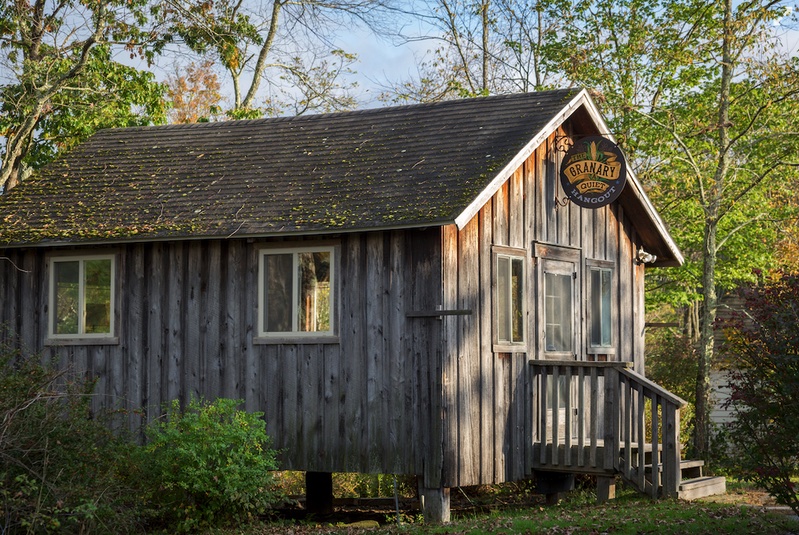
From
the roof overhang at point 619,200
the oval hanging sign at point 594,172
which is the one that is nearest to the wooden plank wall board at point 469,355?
the roof overhang at point 619,200

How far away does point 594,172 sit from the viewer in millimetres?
16062

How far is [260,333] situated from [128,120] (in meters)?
12.0

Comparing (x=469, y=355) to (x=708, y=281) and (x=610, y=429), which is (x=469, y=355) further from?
(x=708, y=281)

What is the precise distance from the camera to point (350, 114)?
61.5ft

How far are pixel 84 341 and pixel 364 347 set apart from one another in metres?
4.72

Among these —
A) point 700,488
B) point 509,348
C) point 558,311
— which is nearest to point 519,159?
point 509,348

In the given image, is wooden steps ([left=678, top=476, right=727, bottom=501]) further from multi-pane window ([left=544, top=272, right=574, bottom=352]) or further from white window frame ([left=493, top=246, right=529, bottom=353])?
white window frame ([left=493, top=246, right=529, bottom=353])

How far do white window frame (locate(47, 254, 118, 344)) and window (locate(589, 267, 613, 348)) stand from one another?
25.3ft

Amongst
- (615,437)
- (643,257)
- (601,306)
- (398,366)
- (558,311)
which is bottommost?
(615,437)

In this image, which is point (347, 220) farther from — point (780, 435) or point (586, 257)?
point (780, 435)

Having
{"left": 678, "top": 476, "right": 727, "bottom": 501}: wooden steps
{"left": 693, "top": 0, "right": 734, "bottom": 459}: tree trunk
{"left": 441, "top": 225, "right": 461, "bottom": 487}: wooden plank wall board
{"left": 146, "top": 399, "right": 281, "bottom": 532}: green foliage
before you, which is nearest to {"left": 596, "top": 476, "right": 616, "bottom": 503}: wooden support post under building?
{"left": 678, "top": 476, "right": 727, "bottom": 501}: wooden steps

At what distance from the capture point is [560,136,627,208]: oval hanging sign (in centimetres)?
1580

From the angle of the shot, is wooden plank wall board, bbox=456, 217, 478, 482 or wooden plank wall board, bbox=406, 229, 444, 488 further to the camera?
wooden plank wall board, bbox=456, 217, 478, 482

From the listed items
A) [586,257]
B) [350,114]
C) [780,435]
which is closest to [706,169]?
[586,257]
